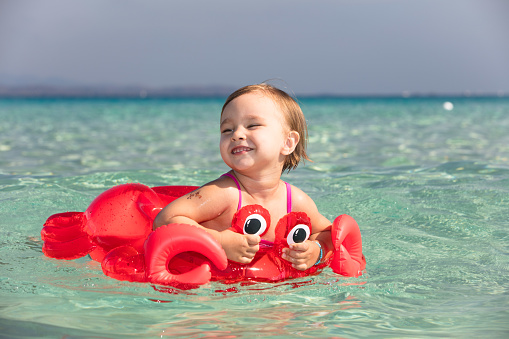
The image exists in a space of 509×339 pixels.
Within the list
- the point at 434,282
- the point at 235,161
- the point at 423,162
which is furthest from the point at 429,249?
the point at 423,162

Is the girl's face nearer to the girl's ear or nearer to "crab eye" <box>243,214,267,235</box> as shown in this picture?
the girl's ear

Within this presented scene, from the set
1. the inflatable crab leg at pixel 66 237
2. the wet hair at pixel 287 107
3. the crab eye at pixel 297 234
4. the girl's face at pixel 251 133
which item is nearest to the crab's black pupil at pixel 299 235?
the crab eye at pixel 297 234

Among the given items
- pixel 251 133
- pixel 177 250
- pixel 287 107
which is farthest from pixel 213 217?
pixel 287 107

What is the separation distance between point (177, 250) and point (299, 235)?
58cm

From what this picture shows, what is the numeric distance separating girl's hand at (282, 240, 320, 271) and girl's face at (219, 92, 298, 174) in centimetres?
42

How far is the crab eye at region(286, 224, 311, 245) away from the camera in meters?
2.55

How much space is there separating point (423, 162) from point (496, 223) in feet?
9.80

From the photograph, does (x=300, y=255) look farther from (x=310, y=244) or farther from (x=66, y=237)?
(x=66, y=237)

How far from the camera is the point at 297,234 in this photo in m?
2.55

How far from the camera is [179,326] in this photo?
1992 millimetres

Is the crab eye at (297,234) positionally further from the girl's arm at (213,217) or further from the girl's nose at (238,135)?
the girl's nose at (238,135)

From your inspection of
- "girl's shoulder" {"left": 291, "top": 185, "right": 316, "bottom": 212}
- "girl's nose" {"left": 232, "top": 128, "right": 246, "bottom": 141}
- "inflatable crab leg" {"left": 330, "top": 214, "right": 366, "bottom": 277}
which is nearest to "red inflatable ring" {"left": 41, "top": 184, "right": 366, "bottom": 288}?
"inflatable crab leg" {"left": 330, "top": 214, "right": 366, "bottom": 277}

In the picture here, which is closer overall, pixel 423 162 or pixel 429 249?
pixel 429 249

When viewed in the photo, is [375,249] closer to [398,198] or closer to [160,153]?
[398,198]
